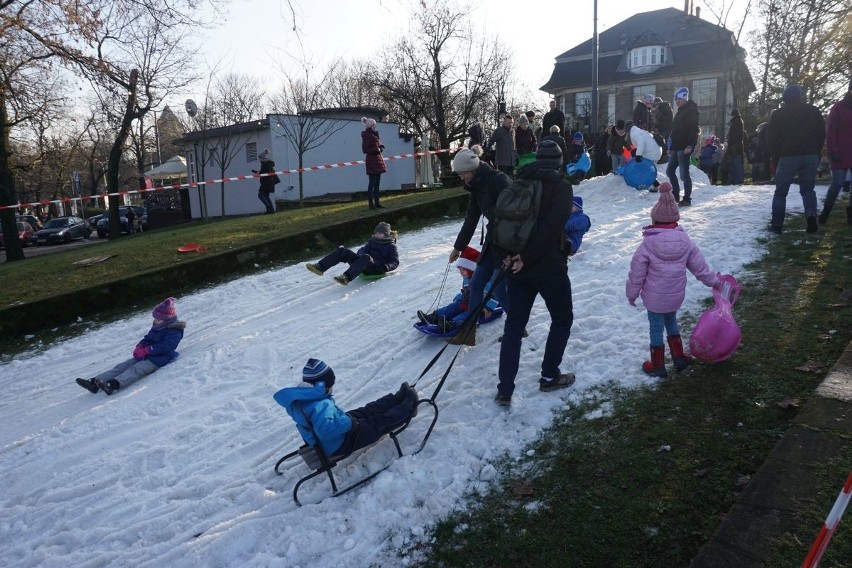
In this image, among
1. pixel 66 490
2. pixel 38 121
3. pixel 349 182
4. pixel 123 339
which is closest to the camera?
pixel 66 490

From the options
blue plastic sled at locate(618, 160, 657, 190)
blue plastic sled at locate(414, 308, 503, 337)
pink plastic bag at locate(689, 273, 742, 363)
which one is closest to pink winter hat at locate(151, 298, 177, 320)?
blue plastic sled at locate(414, 308, 503, 337)

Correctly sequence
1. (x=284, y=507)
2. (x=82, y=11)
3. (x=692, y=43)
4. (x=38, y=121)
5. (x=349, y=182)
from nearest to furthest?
(x=284, y=507)
(x=82, y=11)
(x=38, y=121)
(x=349, y=182)
(x=692, y=43)

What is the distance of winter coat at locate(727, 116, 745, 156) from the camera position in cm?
1598

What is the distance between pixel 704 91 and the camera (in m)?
47.4

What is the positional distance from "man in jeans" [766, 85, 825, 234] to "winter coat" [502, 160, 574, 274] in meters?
5.56

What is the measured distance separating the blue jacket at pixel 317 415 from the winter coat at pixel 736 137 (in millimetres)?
15696

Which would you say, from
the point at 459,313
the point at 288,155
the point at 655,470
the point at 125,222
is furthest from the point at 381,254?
the point at 125,222

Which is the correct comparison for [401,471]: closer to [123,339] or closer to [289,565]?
[289,565]

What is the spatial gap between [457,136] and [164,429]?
38451mm

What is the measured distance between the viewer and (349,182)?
30453 millimetres

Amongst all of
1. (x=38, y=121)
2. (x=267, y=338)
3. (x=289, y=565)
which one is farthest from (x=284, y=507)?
(x=38, y=121)

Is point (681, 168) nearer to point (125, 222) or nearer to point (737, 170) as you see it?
point (737, 170)

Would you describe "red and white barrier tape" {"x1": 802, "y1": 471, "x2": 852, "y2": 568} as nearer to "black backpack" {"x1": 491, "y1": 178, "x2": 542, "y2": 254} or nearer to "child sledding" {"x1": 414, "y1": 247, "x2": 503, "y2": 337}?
"black backpack" {"x1": 491, "y1": 178, "x2": 542, "y2": 254}

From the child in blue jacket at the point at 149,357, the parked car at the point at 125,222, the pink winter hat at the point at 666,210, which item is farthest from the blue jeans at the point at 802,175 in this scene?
the parked car at the point at 125,222
